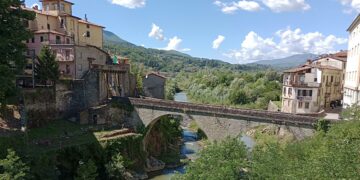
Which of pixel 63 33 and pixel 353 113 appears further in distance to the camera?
pixel 63 33

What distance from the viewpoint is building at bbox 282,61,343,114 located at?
47656 mm

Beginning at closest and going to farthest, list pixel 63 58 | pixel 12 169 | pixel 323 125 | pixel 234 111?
1. pixel 12 169
2. pixel 323 125
3. pixel 234 111
4. pixel 63 58

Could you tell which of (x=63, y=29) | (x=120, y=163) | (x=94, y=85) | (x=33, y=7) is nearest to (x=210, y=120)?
(x=120, y=163)

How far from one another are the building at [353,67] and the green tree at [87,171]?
26.8 metres

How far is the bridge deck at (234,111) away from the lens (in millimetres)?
31312

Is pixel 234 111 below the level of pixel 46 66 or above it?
below

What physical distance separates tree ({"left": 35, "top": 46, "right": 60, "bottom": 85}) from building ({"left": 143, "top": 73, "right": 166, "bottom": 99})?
84.2 ft

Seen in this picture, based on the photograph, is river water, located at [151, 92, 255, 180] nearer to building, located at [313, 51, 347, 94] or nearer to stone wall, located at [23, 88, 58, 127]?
stone wall, located at [23, 88, 58, 127]

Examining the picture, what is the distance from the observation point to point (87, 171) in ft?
105

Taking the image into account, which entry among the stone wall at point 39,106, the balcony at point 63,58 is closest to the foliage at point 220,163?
the stone wall at point 39,106

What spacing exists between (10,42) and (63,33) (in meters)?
20.2

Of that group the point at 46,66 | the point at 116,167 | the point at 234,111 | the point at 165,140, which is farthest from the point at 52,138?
the point at 234,111

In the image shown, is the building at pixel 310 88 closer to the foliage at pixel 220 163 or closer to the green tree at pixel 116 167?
the green tree at pixel 116 167

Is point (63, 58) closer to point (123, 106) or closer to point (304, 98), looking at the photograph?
point (123, 106)
